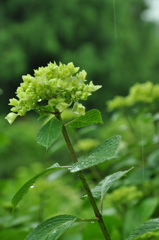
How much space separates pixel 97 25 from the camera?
33.1 feet

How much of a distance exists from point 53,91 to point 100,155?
0.14 meters

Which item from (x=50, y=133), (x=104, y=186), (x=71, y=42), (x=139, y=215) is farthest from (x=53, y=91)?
(x=71, y=42)

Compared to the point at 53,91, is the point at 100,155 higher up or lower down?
lower down

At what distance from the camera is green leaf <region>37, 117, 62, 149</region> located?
2.01 ft

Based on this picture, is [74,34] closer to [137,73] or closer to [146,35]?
[137,73]

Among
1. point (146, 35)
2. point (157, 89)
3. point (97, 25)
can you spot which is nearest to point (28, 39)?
point (97, 25)

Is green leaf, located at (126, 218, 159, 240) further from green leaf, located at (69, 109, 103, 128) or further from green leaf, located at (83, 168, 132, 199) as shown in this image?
green leaf, located at (69, 109, 103, 128)

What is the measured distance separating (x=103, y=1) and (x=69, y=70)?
10265mm

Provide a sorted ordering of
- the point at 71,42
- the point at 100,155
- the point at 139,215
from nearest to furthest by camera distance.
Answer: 1. the point at 100,155
2. the point at 139,215
3. the point at 71,42

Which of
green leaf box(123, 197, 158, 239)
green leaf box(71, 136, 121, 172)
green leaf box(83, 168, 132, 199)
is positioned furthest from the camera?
green leaf box(123, 197, 158, 239)

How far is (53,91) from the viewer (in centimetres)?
61

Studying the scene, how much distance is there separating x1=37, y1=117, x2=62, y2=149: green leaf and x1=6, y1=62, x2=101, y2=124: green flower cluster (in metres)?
0.03

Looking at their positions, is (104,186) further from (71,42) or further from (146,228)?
(71,42)

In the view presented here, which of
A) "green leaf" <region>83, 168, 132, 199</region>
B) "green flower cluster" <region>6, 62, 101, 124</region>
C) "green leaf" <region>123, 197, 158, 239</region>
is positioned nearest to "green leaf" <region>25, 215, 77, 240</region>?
"green leaf" <region>83, 168, 132, 199</region>
